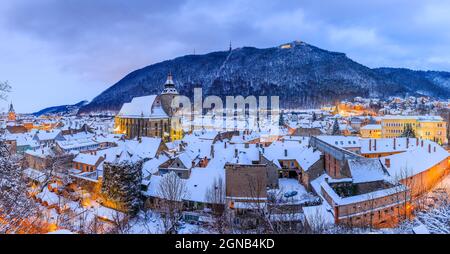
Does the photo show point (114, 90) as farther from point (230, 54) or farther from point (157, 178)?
point (157, 178)

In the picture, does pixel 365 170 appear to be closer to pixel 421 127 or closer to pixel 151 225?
pixel 151 225

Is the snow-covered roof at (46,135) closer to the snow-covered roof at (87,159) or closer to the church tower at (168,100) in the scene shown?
the church tower at (168,100)

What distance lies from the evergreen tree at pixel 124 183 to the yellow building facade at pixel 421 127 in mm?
43165

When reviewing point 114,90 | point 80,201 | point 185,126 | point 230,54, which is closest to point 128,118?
point 185,126

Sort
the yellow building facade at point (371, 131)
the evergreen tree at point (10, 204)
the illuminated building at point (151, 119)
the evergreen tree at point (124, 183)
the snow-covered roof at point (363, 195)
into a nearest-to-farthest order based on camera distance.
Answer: the evergreen tree at point (10, 204), the snow-covered roof at point (363, 195), the evergreen tree at point (124, 183), the illuminated building at point (151, 119), the yellow building facade at point (371, 131)

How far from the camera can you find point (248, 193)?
731 inches

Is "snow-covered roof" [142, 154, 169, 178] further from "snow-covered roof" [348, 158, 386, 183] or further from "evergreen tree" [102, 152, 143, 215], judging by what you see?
"snow-covered roof" [348, 158, 386, 183]

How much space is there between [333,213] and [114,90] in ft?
543

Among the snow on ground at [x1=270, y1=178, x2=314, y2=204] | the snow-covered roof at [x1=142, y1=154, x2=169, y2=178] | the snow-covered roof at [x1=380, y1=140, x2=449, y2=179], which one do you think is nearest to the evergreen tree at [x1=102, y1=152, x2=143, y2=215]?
the snow-covered roof at [x1=142, y1=154, x2=169, y2=178]

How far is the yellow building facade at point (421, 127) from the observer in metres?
47.7

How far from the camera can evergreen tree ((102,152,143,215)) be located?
1997 centimetres

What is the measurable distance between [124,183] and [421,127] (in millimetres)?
48716

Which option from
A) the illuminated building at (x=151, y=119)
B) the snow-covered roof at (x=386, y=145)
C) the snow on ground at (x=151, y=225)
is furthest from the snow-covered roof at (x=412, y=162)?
the illuminated building at (x=151, y=119)

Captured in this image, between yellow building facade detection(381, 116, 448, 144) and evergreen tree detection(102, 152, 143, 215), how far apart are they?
43165mm
